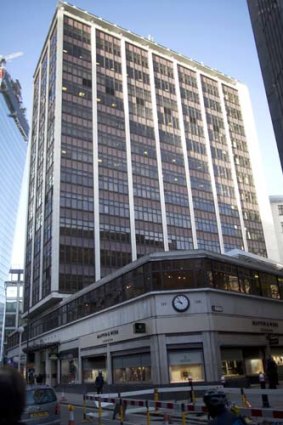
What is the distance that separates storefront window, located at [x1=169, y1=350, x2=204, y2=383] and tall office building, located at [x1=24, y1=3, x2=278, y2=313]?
37.5 m

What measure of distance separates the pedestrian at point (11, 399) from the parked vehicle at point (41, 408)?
34.8 feet

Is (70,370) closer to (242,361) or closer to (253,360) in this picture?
(253,360)

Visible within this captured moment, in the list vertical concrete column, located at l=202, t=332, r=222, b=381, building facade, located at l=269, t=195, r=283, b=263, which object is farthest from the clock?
building facade, located at l=269, t=195, r=283, b=263

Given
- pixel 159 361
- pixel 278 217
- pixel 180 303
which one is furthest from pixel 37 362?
pixel 278 217

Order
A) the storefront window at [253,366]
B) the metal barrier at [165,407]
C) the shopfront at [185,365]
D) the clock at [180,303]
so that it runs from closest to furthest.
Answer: the metal barrier at [165,407], the shopfront at [185,365], the clock at [180,303], the storefront window at [253,366]

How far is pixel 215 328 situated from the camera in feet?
101

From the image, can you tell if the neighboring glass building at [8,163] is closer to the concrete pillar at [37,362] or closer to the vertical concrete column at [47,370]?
the concrete pillar at [37,362]

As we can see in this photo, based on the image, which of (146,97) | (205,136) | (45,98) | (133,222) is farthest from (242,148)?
(45,98)

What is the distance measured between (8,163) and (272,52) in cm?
15981

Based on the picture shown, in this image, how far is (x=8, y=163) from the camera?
176250mm

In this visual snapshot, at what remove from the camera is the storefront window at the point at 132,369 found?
32000 mm

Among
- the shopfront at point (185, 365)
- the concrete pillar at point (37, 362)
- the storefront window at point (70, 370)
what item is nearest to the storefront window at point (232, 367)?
the shopfront at point (185, 365)

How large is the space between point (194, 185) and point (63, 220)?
31790 millimetres

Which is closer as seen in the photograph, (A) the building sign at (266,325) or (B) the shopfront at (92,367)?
(A) the building sign at (266,325)
